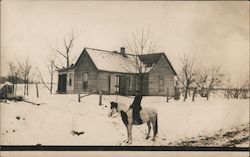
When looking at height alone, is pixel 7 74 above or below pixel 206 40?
below

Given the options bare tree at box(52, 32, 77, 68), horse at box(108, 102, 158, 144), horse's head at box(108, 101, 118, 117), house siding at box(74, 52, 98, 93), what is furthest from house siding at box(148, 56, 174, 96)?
bare tree at box(52, 32, 77, 68)

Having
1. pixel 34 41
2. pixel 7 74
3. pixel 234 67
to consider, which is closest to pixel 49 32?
pixel 34 41

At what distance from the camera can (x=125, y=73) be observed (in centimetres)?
206

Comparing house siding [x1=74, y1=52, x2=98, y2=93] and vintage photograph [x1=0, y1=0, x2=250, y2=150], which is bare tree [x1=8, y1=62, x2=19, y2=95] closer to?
vintage photograph [x1=0, y1=0, x2=250, y2=150]

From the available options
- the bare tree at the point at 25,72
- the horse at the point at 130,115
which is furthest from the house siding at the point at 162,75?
the bare tree at the point at 25,72

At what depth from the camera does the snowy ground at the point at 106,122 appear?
190 centimetres

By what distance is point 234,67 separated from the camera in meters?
2.24

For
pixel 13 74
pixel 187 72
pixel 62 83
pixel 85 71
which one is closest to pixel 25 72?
pixel 13 74

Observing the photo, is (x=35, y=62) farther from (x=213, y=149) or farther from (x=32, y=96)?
(x=213, y=149)

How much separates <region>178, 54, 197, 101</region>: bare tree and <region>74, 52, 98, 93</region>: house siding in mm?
539

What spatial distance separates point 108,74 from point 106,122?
279 millimetres

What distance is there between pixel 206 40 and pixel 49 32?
977 mm

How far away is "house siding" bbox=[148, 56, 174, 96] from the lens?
6.88 feet

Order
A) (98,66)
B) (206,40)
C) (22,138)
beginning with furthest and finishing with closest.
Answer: (206,40), (98,66), (22,138)
